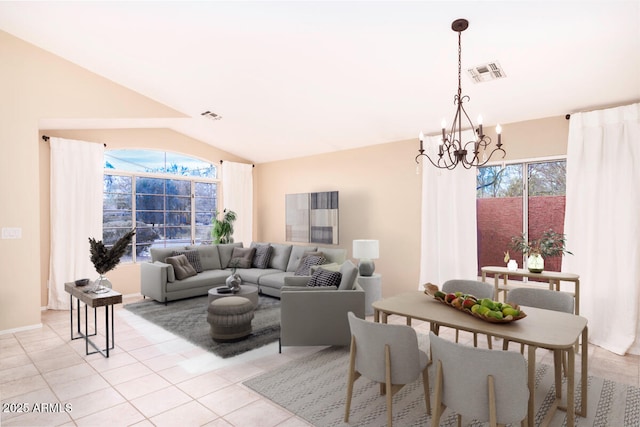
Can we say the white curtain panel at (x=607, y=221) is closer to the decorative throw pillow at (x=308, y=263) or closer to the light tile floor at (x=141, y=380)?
the light tile floor at (x=141, y=380)

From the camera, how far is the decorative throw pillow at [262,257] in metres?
6.25

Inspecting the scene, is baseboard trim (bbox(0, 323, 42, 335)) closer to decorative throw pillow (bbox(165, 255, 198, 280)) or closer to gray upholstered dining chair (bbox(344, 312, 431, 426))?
decorative throw pillow (bbox(165, 255, 198, 280))

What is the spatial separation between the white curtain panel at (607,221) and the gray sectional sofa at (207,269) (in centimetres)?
302

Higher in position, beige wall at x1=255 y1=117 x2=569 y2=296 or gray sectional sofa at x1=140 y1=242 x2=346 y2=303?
beige wall at x1=255 y1=117 x2=569 y2=296

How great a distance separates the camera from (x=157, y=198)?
648 cm

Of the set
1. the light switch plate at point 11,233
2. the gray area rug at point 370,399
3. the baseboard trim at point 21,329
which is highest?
the light switch plate at point 11,233

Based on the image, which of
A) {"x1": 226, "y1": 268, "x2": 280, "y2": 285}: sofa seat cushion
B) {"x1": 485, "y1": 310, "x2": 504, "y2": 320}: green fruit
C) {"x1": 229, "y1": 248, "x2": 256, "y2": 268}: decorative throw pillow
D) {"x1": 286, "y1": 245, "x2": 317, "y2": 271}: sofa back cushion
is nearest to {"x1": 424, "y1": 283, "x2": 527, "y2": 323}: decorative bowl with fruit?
{"x1": 485, "y1": 310, "x2": 504, "y2": 320}: green fruit

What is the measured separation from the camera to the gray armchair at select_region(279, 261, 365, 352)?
3461 mm

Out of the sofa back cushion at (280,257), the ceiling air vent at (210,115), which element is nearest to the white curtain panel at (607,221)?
the sofa back cushion at (280,257)

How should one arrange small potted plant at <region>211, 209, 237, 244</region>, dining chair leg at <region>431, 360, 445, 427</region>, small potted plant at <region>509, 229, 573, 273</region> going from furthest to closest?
small potted plant at <region>211, 209, 237, 244</region>, small potted plant at <region>509, 229, 573, 273</region>, dining chair leg at <region>431, 360, 445, 427</region>

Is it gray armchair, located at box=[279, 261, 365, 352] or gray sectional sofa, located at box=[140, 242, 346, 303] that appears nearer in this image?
gray armchair, located at box=[279, 261, 365, 352]

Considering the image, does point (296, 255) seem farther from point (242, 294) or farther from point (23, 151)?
point (23, 151)

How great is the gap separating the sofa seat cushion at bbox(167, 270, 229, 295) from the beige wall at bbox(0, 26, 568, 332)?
1.25 meters

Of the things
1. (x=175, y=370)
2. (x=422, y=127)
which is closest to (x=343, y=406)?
(x=175, y=370)
